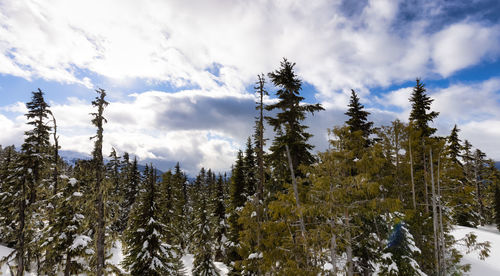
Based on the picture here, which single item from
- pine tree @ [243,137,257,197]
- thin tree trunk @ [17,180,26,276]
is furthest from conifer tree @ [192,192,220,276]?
thin tree trunk @ [17,180,26,276]

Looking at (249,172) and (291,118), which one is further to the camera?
(249,172)

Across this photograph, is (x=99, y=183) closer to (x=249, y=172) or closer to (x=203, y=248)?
(x=249, y=172)

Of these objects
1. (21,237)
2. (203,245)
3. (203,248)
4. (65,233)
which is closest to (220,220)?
(203,245)

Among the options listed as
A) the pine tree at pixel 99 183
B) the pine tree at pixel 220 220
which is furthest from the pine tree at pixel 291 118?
the pine tree at pixel 220 220

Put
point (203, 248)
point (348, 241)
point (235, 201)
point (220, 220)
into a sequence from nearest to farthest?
point (348, 241) → point (235, 201) → point (203, 248) → point (220, 220)

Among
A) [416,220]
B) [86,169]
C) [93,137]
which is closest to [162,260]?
[86,169]

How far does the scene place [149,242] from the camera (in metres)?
Answer: 18.7

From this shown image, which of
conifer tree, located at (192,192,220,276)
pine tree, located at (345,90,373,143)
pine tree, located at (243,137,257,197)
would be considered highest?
pine tree, located at (345,90,373,143)

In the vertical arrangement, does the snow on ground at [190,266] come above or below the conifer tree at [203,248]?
below

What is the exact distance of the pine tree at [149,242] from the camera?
18.0 meters

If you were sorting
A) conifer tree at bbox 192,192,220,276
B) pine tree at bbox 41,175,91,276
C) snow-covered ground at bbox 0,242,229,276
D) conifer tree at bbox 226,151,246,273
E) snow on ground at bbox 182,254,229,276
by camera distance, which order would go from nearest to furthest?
pine tree at bbox 41,175,91,276
conifer tree at bbox 226,151,246,273
conifer tree at bbox 192,192,220,276
snow-covered ground at bbox 0,242,229,276
snow on ground at bbox 182,254,229,276

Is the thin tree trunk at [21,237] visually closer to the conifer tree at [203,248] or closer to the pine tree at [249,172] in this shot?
the conifer tree at [203,248]

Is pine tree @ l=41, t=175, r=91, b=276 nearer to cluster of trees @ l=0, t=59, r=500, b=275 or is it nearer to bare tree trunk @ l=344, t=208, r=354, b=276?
cluster of trees @ l=0, t=59, r=500, b=275

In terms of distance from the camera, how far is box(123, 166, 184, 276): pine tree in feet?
59.2
